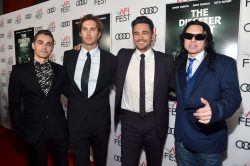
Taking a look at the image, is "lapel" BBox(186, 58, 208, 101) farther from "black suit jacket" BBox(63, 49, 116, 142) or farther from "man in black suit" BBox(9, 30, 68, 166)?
"man in black suit" BBox(9, 30, 68, 166)

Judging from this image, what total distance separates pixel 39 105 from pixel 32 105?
0.06m

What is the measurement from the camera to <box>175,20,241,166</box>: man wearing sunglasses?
69.4 inches

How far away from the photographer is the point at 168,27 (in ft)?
8.73

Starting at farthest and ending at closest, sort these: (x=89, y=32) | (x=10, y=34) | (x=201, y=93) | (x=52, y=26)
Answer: (x=10, y=34), (x=52, y=26), (x=89, y=32), (x=201, y=93)

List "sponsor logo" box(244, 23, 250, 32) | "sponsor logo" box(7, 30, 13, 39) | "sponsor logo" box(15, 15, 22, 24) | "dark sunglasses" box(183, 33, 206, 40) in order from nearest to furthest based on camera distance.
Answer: "dark sunglasses" box(183, 33, 206, 40), "sponsor logo" box(244, 23, 250, 32), "sponsor logo" box(15, 15, 22, 24), "sponsor logo" box(7, 30, 13, 39)

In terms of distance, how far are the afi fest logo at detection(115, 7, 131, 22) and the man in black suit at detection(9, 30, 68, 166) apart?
3.56ft

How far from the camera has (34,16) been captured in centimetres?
452

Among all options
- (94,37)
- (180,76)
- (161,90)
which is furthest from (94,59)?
(180,76)

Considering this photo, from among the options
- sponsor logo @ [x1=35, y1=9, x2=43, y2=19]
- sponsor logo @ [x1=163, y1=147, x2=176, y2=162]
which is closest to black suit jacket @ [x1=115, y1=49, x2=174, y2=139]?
sponsor logo @ [x1=163, y1=147, x2=176, y2=162]

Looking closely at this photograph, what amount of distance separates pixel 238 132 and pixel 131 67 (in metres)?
1.13

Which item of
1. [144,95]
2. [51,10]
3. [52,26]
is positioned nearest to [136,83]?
[144,95]

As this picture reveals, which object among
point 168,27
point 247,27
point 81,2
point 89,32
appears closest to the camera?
point 247,27

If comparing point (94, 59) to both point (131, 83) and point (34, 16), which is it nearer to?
point (131, 83)

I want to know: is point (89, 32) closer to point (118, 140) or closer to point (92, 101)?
point (92, 101)
